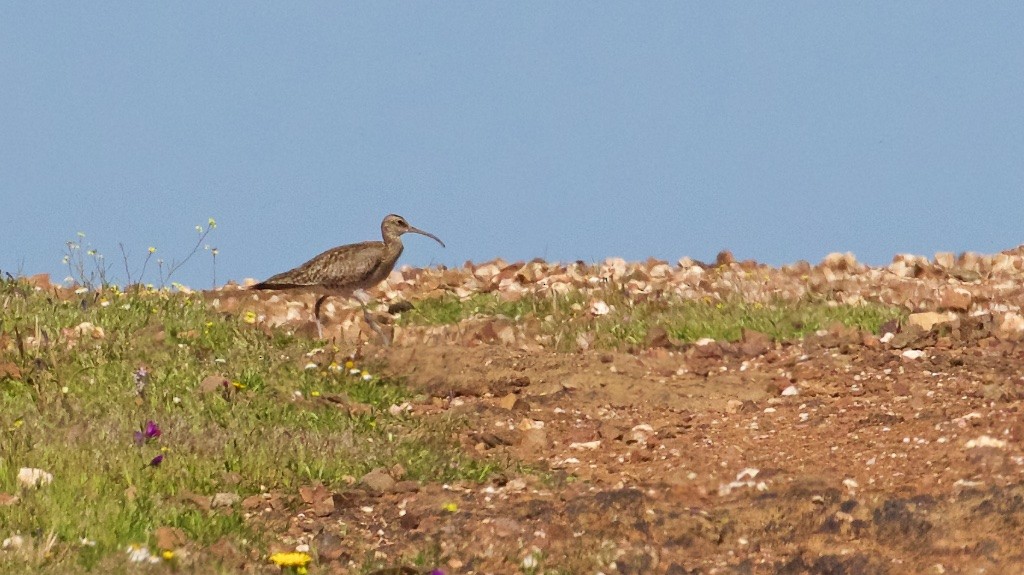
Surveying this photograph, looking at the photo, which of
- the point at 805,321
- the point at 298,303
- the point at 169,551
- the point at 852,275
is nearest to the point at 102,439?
the point at 169,551

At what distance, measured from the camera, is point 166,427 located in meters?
8.70

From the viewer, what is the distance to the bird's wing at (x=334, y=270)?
13992mm

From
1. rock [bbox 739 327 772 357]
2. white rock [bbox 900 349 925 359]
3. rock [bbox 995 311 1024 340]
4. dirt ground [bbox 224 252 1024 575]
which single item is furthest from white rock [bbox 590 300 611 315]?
rock [bbox 995 311 1024 340]

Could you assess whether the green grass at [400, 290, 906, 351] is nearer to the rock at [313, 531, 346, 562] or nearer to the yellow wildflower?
the rock at [313, 531, 346, 562]

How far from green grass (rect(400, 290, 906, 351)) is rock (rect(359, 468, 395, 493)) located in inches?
175

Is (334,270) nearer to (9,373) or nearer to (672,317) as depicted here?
(672,317)

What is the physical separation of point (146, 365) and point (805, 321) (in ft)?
18.6

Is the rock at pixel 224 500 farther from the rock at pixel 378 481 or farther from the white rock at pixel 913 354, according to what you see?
the white rock at pixel 913 354

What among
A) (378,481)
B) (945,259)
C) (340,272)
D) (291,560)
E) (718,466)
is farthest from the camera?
(945,259)

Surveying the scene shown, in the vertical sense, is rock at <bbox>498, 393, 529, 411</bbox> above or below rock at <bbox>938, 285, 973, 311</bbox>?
below

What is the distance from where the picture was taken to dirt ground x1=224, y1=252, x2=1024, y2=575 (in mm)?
6887

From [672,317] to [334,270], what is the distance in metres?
3.47

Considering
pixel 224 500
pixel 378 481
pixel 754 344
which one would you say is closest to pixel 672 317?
pixel 754 344

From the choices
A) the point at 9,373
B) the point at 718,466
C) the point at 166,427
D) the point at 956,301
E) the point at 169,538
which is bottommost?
the point at 169,538
